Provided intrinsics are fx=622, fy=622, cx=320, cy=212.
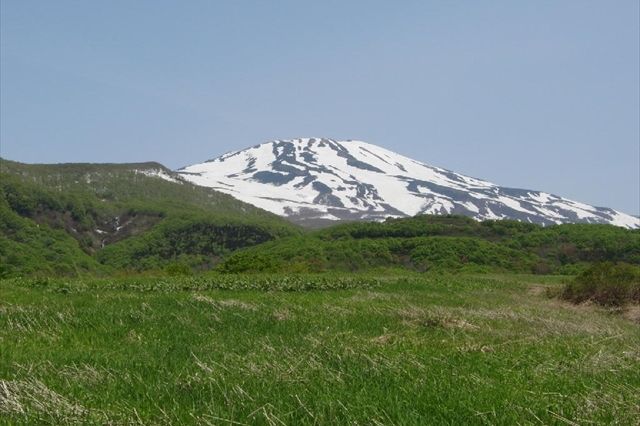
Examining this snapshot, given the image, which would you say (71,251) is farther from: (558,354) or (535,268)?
(558,354)

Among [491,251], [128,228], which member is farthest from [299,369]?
[128,228]

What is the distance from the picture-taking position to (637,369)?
929 cm

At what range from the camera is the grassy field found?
20.0ft

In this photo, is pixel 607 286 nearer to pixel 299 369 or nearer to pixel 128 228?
pixel 299 369

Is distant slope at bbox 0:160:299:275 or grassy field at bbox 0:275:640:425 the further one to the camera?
distant slope at bbox 0:160:299:275

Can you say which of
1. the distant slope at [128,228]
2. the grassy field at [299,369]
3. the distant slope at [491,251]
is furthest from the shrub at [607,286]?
the distant slope at [128,228]

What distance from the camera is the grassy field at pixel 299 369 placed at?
609 cm

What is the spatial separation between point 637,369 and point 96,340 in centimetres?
944

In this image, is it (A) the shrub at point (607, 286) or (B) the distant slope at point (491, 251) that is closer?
(A) the shrub at point (607, 286)

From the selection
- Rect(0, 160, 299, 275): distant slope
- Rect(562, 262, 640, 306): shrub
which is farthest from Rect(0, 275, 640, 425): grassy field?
Rect(0, 160, 299, 275): distant slope

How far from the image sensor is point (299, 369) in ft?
27.5

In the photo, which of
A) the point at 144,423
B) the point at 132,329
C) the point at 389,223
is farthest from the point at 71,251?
the point at 144,423

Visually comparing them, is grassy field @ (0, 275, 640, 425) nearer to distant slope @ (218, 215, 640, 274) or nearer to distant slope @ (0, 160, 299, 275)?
distant slope @ (218, 215, 640, 274)

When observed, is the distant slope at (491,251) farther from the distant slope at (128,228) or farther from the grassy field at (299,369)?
the grassy field at (299,369)
